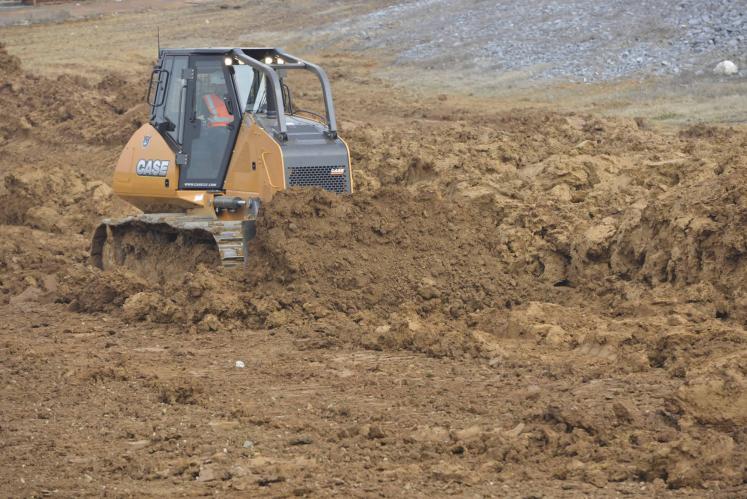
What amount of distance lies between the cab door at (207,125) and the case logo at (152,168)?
19 cm

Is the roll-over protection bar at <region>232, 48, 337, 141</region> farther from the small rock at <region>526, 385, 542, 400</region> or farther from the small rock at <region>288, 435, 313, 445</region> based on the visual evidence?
the small rock at <region>288, 435, 313, 445</region>

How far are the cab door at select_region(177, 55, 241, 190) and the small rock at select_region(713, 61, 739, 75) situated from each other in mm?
13262

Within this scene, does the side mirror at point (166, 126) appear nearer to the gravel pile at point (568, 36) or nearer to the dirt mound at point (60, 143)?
the dirt mound at point (60, 143)

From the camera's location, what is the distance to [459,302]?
1077 cm

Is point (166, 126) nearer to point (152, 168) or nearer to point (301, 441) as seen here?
point (152, 168)

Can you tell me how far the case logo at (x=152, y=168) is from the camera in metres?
12.3

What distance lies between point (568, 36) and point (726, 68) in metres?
5.68

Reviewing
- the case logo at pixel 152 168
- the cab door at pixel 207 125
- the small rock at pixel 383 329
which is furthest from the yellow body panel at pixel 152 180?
the small rock at pixel 383 329

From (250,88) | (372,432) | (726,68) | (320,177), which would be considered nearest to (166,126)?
(250,88)

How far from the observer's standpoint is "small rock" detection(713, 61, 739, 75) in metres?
22.4

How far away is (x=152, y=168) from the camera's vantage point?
40.8 feet

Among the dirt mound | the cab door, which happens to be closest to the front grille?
the cab door

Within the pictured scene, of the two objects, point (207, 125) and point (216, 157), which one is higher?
point (207, 125)

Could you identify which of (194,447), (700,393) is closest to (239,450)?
(194,447)
